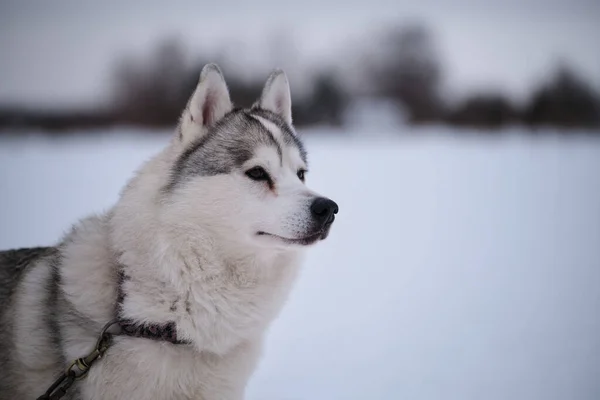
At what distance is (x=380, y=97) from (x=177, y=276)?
3298 cm

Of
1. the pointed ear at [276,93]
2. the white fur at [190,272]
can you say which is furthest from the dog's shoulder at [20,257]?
the pointed ear at [276,93]

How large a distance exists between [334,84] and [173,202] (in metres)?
31.5

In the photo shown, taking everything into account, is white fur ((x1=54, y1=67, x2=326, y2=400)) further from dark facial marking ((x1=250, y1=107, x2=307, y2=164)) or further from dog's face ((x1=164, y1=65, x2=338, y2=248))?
dark facial marking ((x1=250, y1=107, x2=307, y2=164))

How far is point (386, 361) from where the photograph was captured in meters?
4.16

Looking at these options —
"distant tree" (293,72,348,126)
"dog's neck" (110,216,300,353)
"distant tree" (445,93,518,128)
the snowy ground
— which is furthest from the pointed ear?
"distant tree" (293,72,348,126)

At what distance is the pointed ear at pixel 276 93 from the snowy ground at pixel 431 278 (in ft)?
6.76

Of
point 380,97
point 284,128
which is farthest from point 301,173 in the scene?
point 380,97

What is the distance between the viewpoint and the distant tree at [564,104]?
22.1 meters

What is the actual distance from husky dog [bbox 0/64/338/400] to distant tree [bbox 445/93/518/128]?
78.5 feet

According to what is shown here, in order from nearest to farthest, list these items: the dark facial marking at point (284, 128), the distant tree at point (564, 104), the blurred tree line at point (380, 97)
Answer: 1. the dark facial marking at point (284, 128)
2. the distant tree at point (564, 104)
3. the blurred tree line at point (380, 97)

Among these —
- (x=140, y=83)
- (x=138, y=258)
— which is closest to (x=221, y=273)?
(x=138, y=258)

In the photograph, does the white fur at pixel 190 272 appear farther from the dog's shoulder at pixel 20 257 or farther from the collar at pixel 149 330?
the dog's shoulder at pixel 20 257

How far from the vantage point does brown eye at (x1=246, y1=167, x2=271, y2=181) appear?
9.02ft

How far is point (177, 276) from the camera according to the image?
2424 millimetres
